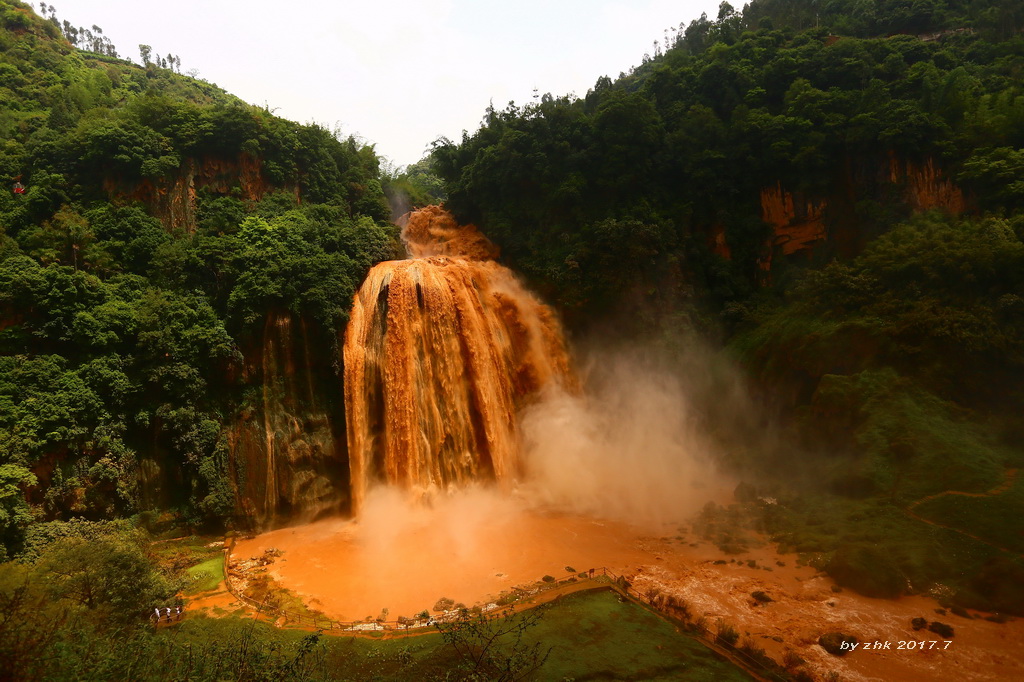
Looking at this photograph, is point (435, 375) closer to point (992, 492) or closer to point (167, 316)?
point (167, 316)

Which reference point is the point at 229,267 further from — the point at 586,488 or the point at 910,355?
the point at 910,355

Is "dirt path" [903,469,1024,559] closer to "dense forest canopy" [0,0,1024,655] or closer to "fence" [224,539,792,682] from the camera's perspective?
"dense forest canopy" [0,0,1024,655]

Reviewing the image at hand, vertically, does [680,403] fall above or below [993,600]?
above

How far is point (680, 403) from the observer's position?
24.2 m

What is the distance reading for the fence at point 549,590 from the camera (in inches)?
385

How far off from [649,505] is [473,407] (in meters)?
7.12

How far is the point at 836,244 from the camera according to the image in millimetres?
24531

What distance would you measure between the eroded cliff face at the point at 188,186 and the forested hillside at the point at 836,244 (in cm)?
1017

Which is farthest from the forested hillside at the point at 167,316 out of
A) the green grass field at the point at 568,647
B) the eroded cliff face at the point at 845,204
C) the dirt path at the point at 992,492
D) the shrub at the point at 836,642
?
the eroded cliff face at the point at 845,204

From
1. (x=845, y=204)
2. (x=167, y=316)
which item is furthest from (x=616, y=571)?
(x=845, y=204)

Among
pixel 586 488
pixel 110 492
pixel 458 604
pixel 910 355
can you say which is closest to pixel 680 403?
pixel 586 488

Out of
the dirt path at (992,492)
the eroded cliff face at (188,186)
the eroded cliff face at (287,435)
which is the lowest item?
the dirt path at (992,492)

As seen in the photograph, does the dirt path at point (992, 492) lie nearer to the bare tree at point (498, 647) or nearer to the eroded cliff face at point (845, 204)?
the bare tree at point (498, 647)

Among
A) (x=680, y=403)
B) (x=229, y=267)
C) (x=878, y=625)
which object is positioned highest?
(x=229, y=267)
